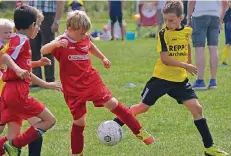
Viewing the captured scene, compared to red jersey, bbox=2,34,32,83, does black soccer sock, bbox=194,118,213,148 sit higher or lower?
lower

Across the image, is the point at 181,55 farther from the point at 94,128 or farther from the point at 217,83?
the point at 217,83

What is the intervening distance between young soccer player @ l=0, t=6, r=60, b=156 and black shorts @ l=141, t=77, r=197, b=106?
1297mm

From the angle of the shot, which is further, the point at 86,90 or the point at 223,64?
the point at 223,64

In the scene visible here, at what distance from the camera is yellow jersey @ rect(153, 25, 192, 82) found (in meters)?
6.71

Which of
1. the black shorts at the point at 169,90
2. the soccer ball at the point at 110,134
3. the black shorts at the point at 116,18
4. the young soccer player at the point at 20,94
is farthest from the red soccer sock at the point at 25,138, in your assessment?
the black shorts at the point at 116,18

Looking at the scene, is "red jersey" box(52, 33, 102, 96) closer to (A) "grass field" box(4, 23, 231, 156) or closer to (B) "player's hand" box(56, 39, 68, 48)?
(B) "player's hand" box(56, 39, 68, 48)

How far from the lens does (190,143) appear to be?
7047 millimetres

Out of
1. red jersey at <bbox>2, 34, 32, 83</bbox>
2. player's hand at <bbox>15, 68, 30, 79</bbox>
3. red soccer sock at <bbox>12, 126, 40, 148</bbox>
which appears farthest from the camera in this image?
red soccer sock at <bbox>12, 126, 40, 148</bbox>

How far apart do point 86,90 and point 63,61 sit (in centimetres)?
37

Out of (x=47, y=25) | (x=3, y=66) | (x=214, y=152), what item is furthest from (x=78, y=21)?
(x=47, y=25)

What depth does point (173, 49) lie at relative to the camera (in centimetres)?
677

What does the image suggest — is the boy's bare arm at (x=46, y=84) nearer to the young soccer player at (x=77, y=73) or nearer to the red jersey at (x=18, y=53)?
the young soccer player at (x=77, y=73)

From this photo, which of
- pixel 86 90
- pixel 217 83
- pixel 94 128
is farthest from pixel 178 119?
pixel 217 83

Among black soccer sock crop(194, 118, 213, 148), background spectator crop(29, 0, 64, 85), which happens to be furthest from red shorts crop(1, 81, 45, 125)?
background spectator crop(29, 0, 64, 85)
